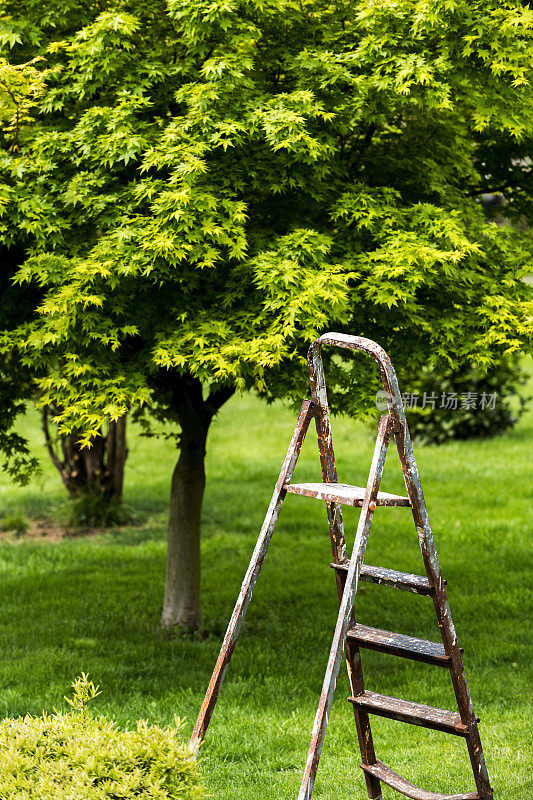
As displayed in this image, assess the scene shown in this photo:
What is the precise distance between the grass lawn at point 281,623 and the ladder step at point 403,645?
1.47 metres

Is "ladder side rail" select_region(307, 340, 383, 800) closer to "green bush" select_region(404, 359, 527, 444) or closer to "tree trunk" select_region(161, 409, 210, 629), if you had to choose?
"tree trunk" select_region(161, 409, 210, 629)

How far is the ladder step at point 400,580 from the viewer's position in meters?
4.10

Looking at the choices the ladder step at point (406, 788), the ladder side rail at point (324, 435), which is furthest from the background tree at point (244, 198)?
the ladder step at point (406, 788)

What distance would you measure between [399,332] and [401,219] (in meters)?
0.81

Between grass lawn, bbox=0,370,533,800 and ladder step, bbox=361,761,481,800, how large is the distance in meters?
0.78

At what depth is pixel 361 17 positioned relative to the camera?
21.7ft

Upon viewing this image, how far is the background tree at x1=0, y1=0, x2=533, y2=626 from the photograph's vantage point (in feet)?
20.3

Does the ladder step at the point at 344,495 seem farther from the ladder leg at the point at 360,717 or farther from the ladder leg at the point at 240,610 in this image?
the ladder leg at the point at 360,717

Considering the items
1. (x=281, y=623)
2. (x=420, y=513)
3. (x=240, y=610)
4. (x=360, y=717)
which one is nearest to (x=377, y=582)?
(x=420, y=513)

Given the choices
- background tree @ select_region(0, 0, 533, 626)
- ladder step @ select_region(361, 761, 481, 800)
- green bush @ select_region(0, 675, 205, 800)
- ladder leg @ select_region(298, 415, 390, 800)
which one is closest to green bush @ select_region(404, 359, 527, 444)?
background tree @ select_region(0, 0, 533, 626)

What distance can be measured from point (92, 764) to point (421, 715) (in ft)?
4.63

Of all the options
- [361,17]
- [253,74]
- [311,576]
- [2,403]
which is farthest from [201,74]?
[311,576]

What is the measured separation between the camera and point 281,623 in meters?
9.30

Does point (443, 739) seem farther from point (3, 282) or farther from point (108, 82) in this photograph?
point (108, 82)
